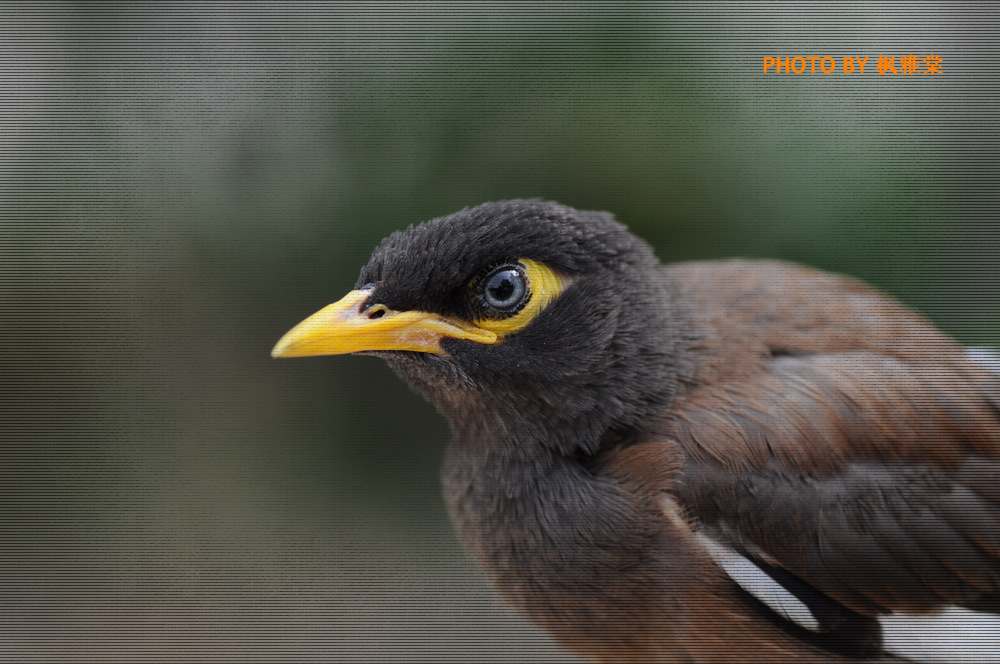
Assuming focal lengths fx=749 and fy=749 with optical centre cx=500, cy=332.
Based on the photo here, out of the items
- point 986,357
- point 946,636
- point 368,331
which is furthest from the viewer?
point 986,357

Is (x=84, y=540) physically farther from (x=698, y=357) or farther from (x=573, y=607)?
(x=698, y=357)

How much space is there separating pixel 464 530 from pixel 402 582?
0.77m

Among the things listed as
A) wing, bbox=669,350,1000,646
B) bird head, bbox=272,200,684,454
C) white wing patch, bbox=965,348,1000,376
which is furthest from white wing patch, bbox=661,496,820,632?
white wing patch, bbox=965,348,1000,376

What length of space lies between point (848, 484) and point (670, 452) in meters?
0.43

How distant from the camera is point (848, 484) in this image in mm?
1728

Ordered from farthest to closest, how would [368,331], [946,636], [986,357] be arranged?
[986,357]
[946,636]
[368,331]

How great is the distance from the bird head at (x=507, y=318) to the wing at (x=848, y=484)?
23 centimetres

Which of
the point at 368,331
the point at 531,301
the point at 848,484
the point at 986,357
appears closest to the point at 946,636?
the point at 848,484

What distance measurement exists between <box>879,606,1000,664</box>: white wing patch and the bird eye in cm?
118

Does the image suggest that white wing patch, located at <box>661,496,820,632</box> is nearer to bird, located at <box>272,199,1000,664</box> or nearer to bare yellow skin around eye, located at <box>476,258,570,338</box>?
bird, located at <box>272,199,1000,664</box>

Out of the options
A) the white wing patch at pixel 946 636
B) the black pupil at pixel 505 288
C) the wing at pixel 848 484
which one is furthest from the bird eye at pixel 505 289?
the white wing patch at pixel 946 636

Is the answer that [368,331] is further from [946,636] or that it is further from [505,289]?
[946,636]

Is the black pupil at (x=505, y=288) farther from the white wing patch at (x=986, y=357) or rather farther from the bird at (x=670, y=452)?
the white wing patch at (x=986, y=357)

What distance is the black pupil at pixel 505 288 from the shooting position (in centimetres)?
164
